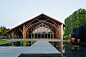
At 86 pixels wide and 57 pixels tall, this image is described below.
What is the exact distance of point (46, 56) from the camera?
17.7ft

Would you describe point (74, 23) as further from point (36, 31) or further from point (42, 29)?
point (36, 31)

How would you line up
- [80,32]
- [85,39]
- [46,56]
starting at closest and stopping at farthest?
[46,56], [85,39], [80,32]

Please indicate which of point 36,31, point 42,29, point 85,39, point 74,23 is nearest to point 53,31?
point 42,29

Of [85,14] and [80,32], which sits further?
[85,14]

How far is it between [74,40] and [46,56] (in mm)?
10612

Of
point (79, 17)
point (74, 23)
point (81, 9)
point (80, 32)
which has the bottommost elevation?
point (80, 32)

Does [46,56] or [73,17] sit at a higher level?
[73,17]

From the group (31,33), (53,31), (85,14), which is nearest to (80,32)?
(53,31)

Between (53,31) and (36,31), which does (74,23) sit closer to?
(53,31)

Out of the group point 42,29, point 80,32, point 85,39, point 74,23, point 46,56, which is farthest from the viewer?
point 74,23

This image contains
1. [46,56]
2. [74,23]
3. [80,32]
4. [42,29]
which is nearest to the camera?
[46,56]

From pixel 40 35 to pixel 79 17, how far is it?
56.2 ft

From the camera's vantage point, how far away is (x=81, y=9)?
3456 cm

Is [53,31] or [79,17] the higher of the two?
[79,17]
